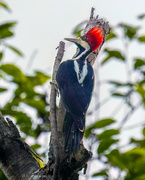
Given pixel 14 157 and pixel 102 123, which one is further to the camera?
pixel 102 123

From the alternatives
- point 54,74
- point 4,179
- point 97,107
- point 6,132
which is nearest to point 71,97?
point 54,74

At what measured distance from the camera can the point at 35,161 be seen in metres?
2.66

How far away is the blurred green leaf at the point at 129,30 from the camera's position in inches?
169

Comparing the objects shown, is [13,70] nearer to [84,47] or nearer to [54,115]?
[84,47]

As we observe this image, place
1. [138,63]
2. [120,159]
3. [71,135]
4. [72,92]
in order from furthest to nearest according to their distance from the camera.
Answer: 1. [138,63]
2. [120,159]
3. [72,92]
4. [71,135]

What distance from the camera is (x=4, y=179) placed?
3.21 metres

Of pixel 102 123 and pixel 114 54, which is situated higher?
pixel 114 54

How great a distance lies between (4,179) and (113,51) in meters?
1.81

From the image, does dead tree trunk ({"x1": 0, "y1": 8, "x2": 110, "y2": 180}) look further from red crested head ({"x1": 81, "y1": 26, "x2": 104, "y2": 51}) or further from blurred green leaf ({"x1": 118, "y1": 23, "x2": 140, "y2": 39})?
blurred green leaf ({"x1": 118, "y1": 23, "x2": 140, "y2": 39})

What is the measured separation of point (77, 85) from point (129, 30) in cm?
153

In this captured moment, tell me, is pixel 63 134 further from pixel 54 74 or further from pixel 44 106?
pixel 44 106

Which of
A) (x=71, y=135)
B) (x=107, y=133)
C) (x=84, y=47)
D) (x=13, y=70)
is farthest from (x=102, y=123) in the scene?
(x=71, y=135)

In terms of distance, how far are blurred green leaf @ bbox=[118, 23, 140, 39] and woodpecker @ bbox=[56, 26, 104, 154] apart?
33.5 inches

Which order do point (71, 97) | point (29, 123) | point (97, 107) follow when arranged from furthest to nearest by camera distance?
point (97, 107) < point (29, 123) < point (71, 97)
